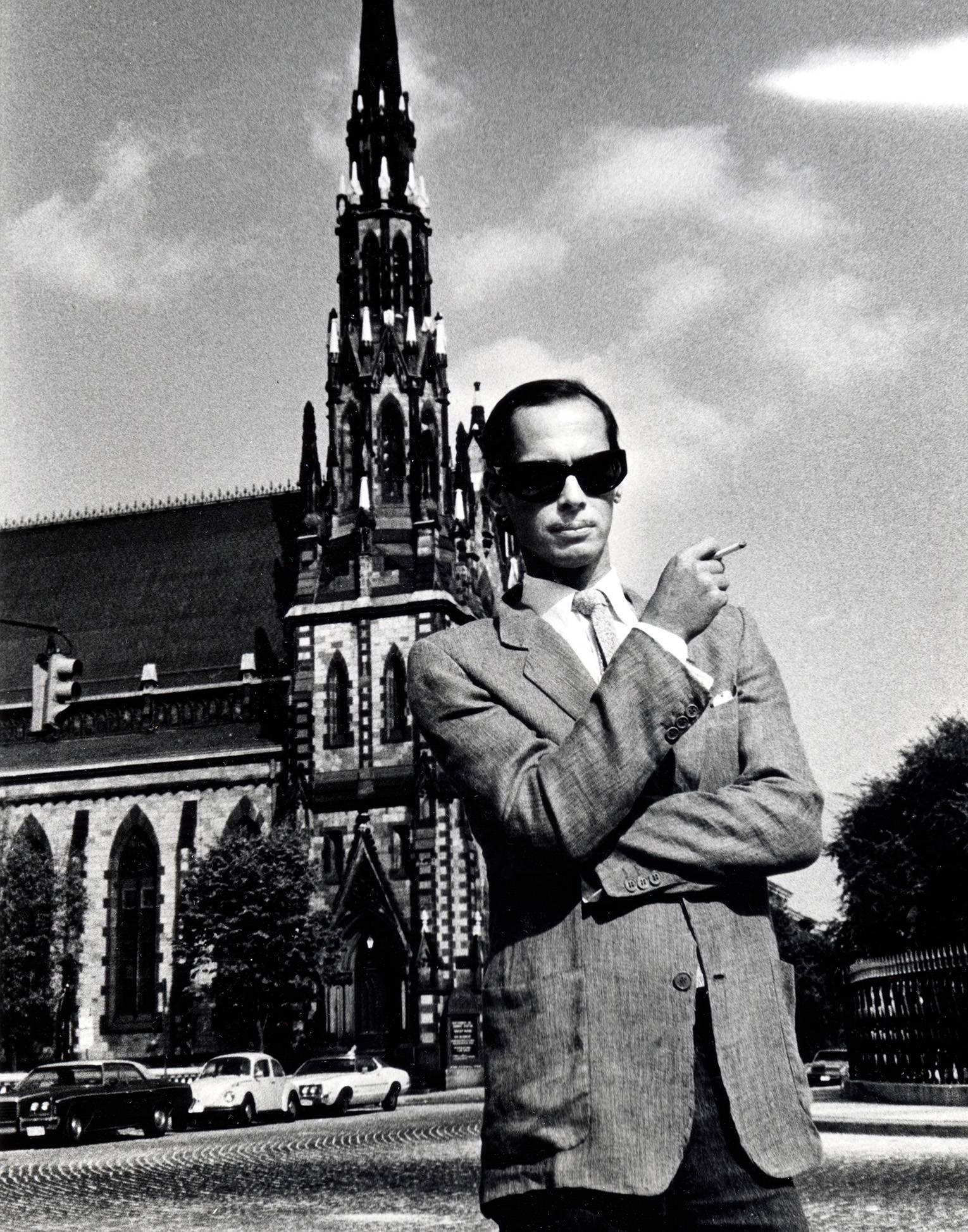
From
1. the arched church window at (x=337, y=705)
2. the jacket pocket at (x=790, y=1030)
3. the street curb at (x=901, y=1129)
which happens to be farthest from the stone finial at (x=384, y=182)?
the jacket pocket at (x=790, y=1030)

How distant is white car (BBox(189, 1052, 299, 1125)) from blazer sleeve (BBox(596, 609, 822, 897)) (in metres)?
25.9

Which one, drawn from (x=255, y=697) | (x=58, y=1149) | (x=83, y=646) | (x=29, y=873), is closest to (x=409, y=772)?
(x=255, y=697)

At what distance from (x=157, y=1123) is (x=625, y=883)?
24571 mm

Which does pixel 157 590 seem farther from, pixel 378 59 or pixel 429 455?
pixel 378 59

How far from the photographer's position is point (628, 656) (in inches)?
90.2

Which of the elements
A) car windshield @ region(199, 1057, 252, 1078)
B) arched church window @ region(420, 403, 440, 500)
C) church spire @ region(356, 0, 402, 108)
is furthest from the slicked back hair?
church spire @ region(356, 0, 402, 108)

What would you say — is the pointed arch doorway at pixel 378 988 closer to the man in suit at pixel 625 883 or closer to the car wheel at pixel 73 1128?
the car wheel at pixel 73 1128

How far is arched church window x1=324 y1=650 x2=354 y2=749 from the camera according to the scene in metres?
47.0

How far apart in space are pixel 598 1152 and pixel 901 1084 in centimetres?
1960

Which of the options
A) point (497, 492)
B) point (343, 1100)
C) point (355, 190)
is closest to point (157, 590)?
point (355, 190)

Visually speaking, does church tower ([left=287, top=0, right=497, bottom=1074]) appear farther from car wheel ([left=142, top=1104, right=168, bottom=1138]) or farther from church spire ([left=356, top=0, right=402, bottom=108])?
car wheel ([left=142, top=1104, right=168, bottom=1138])

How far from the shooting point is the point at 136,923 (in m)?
48.9

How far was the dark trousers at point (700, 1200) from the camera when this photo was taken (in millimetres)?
2111

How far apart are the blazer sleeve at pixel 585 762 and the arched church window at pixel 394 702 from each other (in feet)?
143
